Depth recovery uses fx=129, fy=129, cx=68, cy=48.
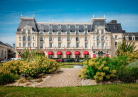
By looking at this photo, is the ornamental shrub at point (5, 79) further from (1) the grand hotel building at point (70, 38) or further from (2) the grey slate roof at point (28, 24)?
(2) the grey slate roof at point (28, 24)

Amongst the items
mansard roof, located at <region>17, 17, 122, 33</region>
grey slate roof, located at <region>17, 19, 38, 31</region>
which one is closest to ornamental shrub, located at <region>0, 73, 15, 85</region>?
mansard roof, located at <region>17, 17, 122, 33</region>

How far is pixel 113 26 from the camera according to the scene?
183 ft

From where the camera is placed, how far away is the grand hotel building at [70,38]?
5284 cm

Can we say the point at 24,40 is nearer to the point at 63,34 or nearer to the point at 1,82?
the point at 63,34

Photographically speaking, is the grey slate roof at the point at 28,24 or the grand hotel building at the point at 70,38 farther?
the grey slate roof at the point at 28,24

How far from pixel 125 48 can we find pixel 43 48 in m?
36.9

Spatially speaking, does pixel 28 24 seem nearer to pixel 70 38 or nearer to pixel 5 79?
pixel 70 38

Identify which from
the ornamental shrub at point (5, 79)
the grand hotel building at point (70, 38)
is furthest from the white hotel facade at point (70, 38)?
the ornamental shrub at point (5, 79)

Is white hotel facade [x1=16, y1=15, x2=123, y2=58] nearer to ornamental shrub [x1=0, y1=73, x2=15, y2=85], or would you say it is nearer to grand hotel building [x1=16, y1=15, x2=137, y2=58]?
grand hotel building [x1=16, y1=15, x2=137, y2=58]

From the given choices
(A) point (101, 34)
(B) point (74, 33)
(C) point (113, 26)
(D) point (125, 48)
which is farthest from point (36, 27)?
(D) point (125, 48)

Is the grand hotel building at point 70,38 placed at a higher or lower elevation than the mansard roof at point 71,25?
lower

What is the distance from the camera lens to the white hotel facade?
52.8m

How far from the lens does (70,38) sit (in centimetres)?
5459

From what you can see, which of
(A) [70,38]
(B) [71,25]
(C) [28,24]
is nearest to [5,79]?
(A) [70,38]
